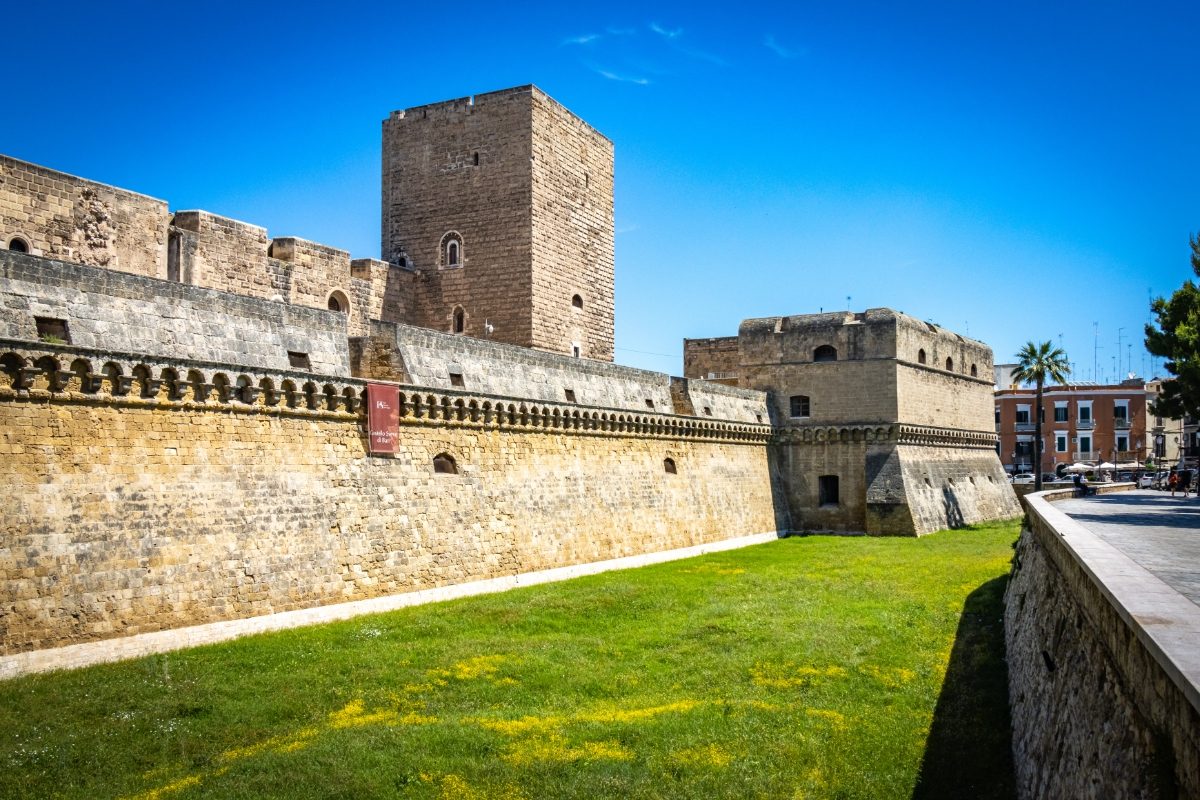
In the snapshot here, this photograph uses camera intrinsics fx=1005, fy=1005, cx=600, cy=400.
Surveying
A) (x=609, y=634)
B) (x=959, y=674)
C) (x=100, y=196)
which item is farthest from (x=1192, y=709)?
(x=100, y=196)

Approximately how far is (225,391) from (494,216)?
13.5m

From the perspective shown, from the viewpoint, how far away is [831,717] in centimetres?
1233

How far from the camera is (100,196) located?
59.2 feet

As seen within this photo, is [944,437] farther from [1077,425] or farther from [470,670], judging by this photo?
[470,670]

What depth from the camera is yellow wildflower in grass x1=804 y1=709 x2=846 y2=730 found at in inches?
472

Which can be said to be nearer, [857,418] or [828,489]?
[857,418]

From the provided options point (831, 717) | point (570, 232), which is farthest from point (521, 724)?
point (570, 232)

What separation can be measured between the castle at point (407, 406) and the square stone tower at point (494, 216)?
0.26 feet

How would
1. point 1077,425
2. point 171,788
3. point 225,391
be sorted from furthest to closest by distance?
1. point 1077,425
2. point 225,391
3. point 171,788

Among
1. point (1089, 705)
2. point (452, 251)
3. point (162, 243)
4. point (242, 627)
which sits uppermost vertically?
point (452, 251)

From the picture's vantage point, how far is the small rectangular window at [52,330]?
43.0 ft

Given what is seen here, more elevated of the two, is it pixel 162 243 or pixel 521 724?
pixel 162 243

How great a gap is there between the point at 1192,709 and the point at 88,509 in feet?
41.5

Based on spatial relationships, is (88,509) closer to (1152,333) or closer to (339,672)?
(339,672)
